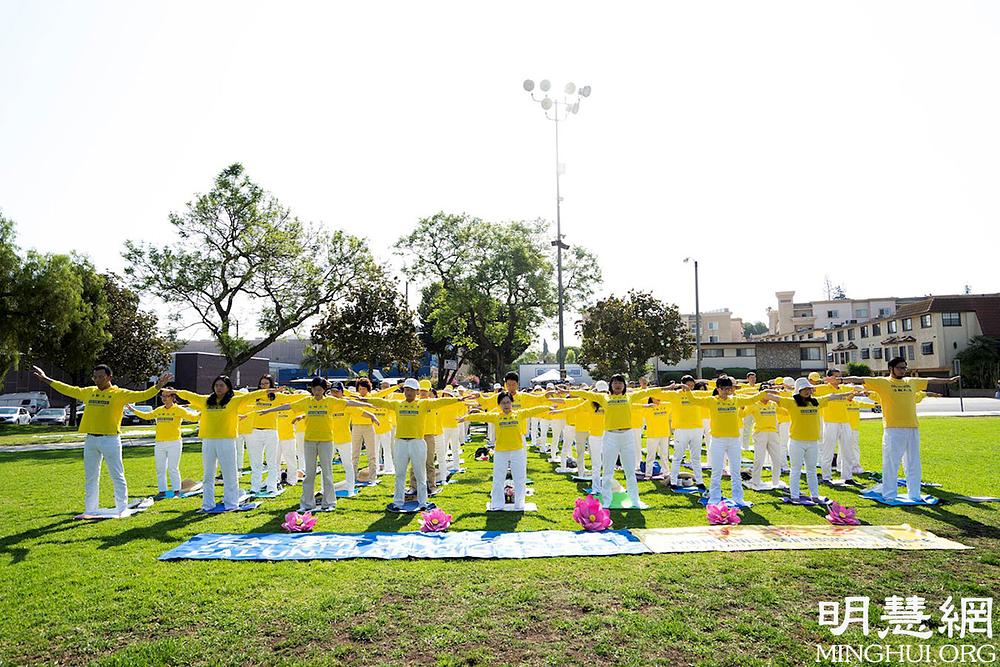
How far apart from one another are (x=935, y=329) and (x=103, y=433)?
63435 millimetres

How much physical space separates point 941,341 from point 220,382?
61.4 m

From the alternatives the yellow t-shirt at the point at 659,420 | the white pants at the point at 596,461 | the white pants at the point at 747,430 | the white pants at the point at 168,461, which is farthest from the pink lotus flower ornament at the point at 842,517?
the white pants at the point at 168,461

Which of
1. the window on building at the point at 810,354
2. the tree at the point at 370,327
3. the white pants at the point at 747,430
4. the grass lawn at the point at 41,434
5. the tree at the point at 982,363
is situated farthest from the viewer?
the window on building at the point at 810,354

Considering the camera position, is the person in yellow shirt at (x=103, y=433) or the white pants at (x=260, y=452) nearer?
the person in yellow shirt at (x=103, y=433)

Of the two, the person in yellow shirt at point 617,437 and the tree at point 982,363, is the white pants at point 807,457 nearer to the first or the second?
the person in yellow shirt at point 617,437

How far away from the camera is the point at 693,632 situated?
532cm

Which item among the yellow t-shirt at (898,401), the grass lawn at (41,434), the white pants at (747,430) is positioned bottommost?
the grass lawn at (41,434)

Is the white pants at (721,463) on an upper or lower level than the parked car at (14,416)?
upper

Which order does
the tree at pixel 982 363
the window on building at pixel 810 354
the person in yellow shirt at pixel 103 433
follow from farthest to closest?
the window on building at pixel 810 354
the tree at pixel 982 363
the person in yellow shirt at pixel 103 433

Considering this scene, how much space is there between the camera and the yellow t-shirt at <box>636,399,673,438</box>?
13.8 meters

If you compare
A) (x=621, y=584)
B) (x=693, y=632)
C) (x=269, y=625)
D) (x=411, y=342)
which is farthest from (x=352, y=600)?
(x=411, y=342)

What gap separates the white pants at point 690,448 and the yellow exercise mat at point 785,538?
11.4ft

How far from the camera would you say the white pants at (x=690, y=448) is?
39.9 ft

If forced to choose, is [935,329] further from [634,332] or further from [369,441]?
[369,441]
